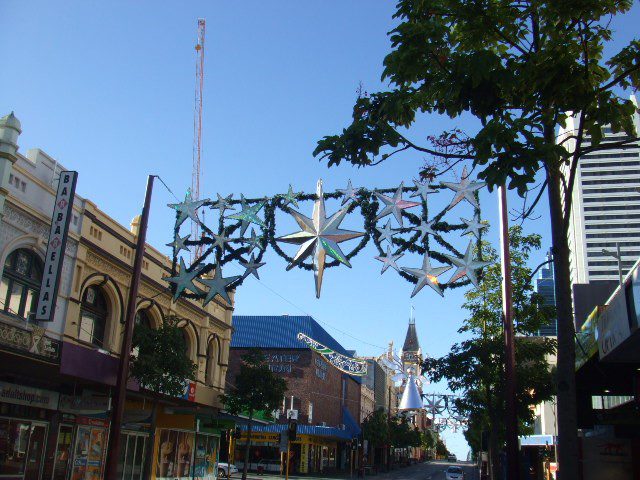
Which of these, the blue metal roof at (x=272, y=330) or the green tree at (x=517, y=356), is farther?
the blue metal roof at (x=272, y=330)

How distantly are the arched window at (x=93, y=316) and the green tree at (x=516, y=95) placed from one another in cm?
1591

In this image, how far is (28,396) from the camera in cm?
1961

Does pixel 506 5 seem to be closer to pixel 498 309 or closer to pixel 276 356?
pixel 498 309

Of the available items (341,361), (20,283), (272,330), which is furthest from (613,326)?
(341,361)

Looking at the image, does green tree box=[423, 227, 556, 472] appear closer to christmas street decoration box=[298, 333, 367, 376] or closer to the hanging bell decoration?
christmas street decoration box=[298, 333, 367, 376]

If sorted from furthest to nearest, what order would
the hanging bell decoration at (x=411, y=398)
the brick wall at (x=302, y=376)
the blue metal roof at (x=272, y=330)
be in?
the hanging bell decoration at (x=411, y=398), the blue metal roof at (x=272, y=330), the brick wall at (x=302, y=376)

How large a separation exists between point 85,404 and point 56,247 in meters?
5.92

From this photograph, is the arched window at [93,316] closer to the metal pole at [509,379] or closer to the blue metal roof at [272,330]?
the metal pole at [509,379]

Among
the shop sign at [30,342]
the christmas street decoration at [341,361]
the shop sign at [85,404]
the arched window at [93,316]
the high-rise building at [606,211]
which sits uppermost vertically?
the high-rise building at [606,211]

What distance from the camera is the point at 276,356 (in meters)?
61.6

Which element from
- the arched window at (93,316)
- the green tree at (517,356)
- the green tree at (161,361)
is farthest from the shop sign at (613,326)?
the arched window at (93,316)

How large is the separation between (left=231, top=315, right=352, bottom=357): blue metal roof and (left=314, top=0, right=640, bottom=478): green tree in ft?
174

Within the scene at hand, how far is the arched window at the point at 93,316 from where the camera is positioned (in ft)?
73.8

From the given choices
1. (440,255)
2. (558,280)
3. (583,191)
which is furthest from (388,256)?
(583,191)
